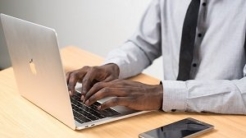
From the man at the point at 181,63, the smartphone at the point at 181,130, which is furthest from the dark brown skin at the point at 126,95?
the smartphone at the point at 181,130

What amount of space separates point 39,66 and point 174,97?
39cm

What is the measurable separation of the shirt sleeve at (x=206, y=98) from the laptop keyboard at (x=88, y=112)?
16cm

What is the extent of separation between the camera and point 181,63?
4.67ft

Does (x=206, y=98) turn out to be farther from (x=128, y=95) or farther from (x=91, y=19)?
(x=91, y=19)

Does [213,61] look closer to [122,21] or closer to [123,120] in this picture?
[123,120]

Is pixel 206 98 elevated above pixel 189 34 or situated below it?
below

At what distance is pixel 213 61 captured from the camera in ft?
4.40

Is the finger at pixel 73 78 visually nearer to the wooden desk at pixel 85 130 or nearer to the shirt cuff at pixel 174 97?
the wooden desk at pixel 85 130

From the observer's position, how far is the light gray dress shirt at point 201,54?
111cm

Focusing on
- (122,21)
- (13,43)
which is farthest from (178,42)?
(122,21)

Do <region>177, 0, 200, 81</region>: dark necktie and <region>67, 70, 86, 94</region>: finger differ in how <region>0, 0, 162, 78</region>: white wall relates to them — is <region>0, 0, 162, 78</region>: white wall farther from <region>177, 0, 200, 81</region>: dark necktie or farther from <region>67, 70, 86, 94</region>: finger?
<region>67, 70, 86, 94</region>: finger

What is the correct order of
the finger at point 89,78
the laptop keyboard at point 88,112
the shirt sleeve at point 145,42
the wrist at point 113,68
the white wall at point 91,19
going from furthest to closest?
the white wall at point 91,19 → the shirt sleeve at point 145,42 → the wrist at point 113,68 → the finger at point 89,78 → the laptop keyboard at point 88,112

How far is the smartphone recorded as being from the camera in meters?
0.94

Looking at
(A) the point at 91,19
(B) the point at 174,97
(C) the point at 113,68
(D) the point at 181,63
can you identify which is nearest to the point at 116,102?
(B) the point at 174,97
